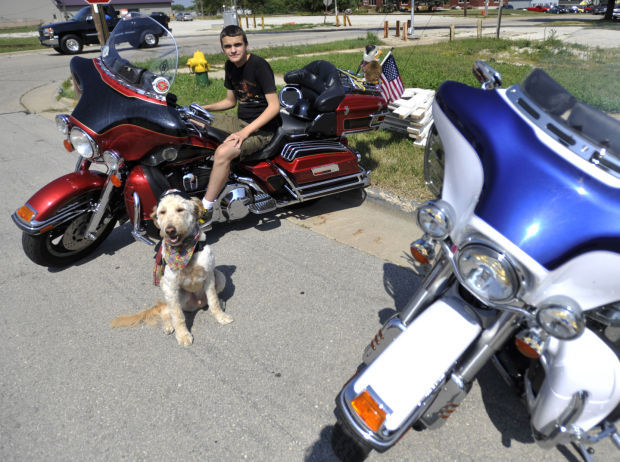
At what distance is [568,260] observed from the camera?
53.8 inches

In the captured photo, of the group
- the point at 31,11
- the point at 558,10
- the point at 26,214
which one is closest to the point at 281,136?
the point at 26,214

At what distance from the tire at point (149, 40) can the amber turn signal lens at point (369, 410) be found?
325 centimetres

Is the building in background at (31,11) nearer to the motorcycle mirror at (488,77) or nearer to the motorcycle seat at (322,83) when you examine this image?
the motorcycle seat at (322,83)

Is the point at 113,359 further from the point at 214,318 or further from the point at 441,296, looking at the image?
the point at 441,296

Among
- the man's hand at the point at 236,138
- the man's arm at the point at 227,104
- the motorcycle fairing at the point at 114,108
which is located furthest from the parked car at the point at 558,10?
the motorcycle fairing at the point at 114,108

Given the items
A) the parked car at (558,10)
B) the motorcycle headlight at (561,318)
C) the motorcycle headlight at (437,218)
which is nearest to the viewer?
the motorcycle headlight at (561,318)

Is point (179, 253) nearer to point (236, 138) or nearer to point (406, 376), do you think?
point (236, 138)

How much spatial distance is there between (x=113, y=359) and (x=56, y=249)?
4.59 feet

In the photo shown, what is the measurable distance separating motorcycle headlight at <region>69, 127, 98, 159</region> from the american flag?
14.0 ft

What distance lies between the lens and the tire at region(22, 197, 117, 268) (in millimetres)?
3440

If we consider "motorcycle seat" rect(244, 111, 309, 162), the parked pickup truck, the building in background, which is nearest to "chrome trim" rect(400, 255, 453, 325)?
"motorcycle seat" rect(244, 111, 309, 162)

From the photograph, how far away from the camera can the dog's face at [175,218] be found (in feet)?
8.36

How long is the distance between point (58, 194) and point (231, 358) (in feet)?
6.26

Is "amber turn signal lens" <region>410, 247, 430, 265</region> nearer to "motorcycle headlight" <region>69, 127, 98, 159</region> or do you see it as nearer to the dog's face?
the dog's face
